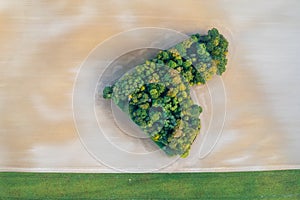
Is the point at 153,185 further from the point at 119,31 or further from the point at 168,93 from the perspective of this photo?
the point at 119,31

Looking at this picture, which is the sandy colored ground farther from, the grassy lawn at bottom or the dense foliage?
the dense foliage

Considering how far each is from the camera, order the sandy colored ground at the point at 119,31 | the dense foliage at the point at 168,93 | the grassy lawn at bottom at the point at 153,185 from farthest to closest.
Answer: the sandy colored ground at the point at 119,31 → the grassy lawn at bottom at the point at 153,185 → the dense foliage at the point at 168,93

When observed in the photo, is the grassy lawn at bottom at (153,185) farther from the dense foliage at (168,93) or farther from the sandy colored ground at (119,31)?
the dense foliage at (168,93)

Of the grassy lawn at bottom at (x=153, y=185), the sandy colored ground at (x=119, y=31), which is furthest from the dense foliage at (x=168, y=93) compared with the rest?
the grassy lawn at bottom at (x=153, y=185)

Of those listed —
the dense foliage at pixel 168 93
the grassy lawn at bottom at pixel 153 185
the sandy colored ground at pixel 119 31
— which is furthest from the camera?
the sandy colored ground at pixel 119 31

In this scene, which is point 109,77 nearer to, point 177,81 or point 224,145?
point 177,81

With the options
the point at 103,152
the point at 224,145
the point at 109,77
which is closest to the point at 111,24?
the point at 109,77
